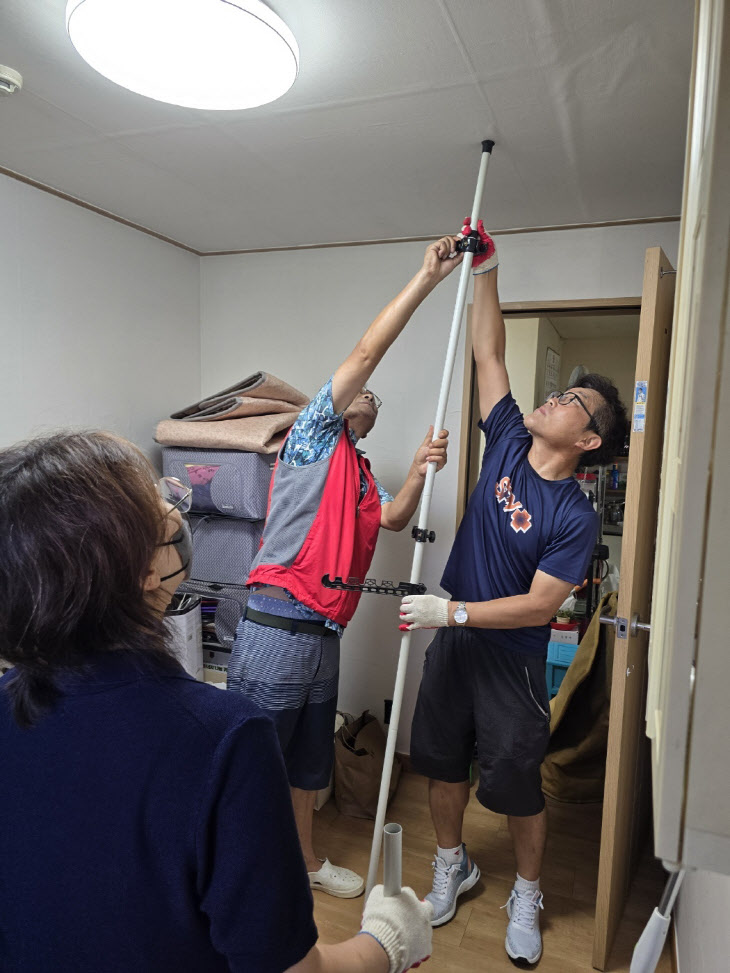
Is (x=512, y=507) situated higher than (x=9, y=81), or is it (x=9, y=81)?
(x=9, y=81)

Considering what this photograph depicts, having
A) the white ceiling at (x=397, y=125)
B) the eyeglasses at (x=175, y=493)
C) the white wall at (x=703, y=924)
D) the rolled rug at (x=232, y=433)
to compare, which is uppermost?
the white ceiling at (x=397, y=125)

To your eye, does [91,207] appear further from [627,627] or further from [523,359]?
[523,359]

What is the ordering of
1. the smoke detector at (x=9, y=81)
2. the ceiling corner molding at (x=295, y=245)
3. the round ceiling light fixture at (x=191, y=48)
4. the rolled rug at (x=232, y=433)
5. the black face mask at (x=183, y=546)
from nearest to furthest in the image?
the black face mask at (x=183, y=546), the round ceiling light fixture at (x=191, y=48), the smoke detector at (x=9, y=81), the ceiling corner molding at (x=295, y=245), the rolled rug at (x=232, y=433)

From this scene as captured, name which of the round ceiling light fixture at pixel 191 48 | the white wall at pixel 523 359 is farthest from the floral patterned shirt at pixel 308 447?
the white wall at pixel 523 359

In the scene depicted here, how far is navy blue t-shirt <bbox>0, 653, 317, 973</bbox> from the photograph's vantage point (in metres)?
0.64

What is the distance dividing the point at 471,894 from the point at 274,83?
7.88 feet

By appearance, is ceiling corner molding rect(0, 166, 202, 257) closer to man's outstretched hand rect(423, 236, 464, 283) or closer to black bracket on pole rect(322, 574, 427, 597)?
man's outstretched hand rect(423, 236, 464, 283)

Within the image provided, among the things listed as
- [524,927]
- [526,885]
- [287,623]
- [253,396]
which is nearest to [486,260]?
[253,396]

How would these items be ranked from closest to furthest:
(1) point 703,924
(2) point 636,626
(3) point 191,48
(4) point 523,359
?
(3) point 191,48
(1) point 703,924
(2) point 636,626
(4) point 523,359

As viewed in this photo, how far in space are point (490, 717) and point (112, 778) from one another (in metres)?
1.46

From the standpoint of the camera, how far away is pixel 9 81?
59.4 inches

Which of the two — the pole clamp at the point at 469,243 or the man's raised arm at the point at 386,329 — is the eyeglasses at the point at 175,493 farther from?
the pole clamp at the point at 469,243

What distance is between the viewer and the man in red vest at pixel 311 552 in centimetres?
180

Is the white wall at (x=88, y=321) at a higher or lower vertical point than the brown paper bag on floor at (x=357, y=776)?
higher
